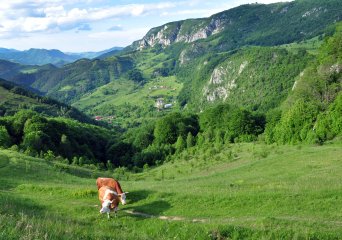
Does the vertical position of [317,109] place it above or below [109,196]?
above

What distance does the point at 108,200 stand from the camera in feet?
82.7

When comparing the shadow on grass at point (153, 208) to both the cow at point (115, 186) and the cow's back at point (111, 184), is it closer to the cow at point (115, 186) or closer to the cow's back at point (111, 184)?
the cow at point (115, 186)

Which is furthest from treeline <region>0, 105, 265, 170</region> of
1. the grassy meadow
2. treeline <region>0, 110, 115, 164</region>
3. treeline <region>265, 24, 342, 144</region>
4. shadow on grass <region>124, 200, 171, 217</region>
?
shadow on grass <region>124, 200, 171, 217</region>

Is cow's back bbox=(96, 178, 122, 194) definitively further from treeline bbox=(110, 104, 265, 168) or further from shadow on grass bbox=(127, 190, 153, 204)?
treeline bbox=(110, 104, 265, 168)

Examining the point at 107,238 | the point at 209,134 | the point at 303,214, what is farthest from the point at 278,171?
the point at 209,134

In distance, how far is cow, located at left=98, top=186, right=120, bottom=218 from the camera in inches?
974

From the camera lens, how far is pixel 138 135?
14312cm

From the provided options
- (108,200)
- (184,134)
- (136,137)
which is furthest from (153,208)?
(136,137)

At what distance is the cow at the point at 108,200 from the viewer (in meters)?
24.7

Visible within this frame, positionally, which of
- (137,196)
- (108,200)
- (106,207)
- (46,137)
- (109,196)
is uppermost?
(46,137)

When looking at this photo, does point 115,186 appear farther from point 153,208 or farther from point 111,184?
point 153,208

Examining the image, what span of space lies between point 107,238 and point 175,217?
34.4 feet

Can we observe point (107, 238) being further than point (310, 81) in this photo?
No

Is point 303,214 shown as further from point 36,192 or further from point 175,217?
point 36,192
